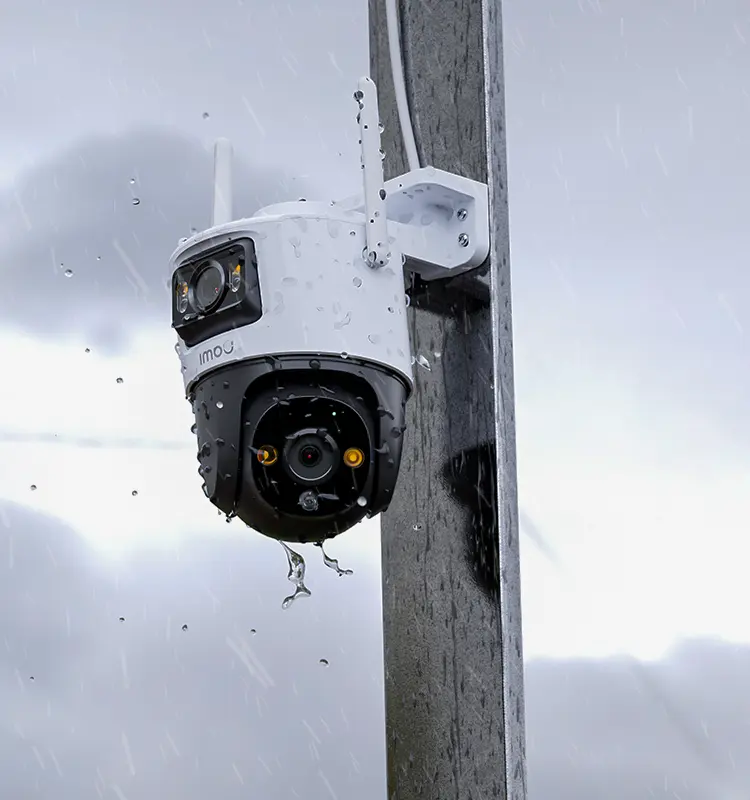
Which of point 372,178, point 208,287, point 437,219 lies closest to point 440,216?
point 437,219

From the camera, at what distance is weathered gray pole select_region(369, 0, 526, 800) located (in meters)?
1.09

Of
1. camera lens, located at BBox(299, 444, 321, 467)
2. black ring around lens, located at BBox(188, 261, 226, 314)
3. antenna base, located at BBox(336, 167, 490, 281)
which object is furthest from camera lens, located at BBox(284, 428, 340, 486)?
antenna base, located at BBox(336, 167, 490, 281)

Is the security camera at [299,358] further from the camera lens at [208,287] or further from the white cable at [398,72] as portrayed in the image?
the white cable at [398,72]

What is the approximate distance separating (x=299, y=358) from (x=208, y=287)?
0.33 ft

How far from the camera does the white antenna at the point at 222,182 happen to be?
106cm

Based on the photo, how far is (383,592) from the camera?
121 cm

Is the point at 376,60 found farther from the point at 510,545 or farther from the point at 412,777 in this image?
the point at 412,777

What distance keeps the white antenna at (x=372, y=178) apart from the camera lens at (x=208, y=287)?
11 cm

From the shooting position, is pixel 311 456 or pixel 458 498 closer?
pixel 311 456

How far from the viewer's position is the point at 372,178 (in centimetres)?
97

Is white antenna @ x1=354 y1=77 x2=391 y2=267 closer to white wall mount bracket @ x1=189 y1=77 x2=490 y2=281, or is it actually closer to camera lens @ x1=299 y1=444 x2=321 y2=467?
white wall mount bracket @ x1=189 y1=77 x2=490 y2=281

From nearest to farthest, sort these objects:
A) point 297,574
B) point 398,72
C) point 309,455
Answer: point 309,455 → point 297,574 → point 398,72

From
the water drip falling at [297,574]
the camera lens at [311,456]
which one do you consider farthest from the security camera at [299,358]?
the water drip falling at [297,574]

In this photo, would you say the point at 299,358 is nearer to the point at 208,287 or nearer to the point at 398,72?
the point at 208,287
